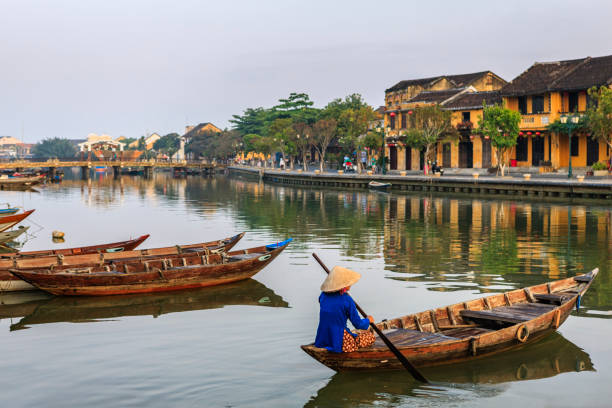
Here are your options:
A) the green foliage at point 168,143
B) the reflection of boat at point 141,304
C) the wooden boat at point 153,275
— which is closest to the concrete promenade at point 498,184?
the wooden boat at point 153,275

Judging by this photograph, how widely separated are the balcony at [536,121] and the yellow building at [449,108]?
4.86m

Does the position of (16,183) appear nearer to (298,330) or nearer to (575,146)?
(575,146)

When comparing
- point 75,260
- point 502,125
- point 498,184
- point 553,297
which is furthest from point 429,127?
point 553,297

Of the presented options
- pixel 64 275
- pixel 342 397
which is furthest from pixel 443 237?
pixel 342 397

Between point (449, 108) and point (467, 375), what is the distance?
196ft

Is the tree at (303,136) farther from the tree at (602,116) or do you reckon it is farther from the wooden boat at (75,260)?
the wooden boat at (75,260)

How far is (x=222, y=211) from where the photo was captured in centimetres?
4734

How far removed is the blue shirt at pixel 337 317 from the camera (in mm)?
10805

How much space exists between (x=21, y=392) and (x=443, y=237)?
2227 cm

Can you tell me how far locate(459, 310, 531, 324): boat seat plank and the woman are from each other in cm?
315

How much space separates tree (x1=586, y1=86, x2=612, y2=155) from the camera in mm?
49562

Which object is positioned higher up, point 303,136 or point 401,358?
point 303,136

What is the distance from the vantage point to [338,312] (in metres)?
10.8

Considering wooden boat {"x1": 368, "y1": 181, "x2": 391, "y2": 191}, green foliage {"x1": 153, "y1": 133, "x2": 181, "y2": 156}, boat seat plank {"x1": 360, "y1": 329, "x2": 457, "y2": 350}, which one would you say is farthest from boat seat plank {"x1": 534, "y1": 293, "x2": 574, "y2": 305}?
green foliage {"x1": 153, "y1": 133, "x2": 181, "y2": 156}
